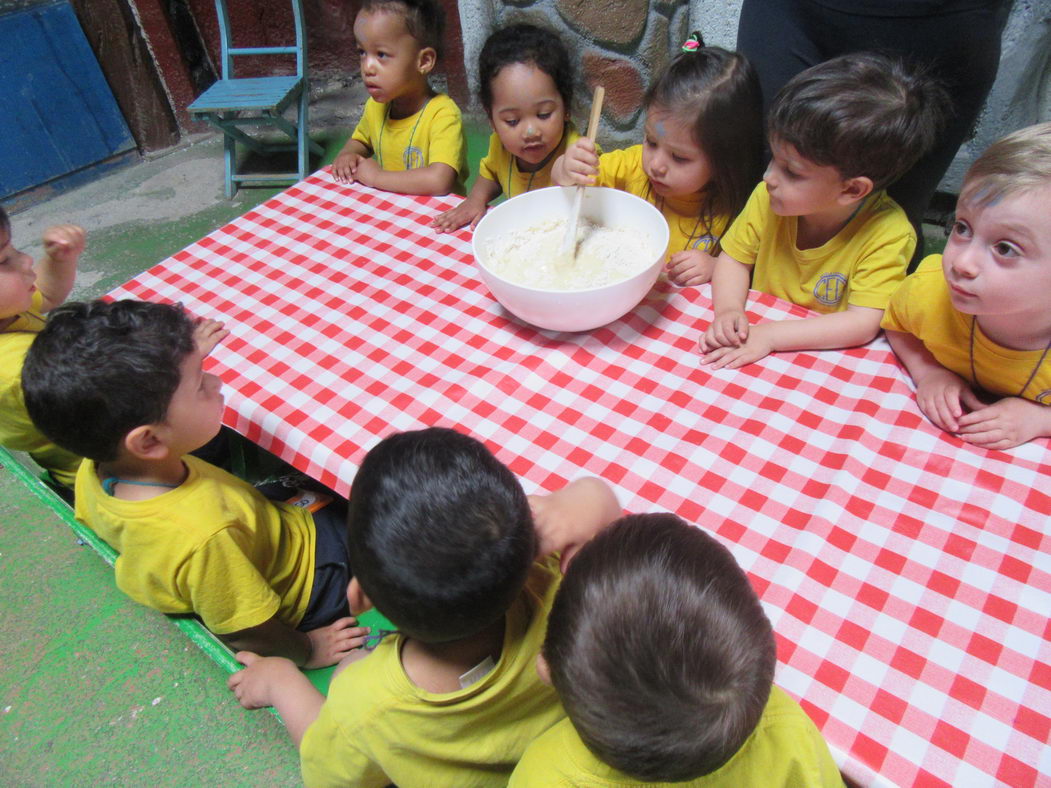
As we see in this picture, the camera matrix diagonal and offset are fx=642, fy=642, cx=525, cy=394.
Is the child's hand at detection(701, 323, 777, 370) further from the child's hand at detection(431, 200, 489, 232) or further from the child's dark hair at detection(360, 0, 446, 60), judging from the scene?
the child's dark hair at detection(360, 0, 446, 60)

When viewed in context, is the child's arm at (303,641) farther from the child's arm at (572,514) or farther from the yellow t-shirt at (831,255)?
the yellow t-shirt at (831,255)

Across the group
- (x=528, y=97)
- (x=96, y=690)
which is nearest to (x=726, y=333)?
(x=528, y=97)

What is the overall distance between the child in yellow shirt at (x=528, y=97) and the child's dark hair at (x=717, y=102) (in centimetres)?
40

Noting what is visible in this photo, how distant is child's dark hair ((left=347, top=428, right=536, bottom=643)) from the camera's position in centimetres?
71

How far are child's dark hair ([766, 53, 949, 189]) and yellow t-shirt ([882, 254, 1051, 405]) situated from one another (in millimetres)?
224

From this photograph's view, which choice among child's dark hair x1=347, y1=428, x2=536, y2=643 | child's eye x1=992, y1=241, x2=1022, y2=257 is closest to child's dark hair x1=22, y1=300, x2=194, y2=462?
child's dark hair x1=347, y1=428, x2=536, y2=643

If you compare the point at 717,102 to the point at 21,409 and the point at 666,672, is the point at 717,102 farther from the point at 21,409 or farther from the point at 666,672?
the point at 21,409

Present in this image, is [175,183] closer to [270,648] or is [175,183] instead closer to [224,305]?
[224,305]

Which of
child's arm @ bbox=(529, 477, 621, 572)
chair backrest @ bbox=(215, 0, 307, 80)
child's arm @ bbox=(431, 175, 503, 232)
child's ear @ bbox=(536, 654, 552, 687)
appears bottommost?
child's arm @ bbox=(529, 477, 621, 572)

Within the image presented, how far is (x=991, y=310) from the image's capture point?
Answer: 98 cm

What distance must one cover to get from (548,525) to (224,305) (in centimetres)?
96

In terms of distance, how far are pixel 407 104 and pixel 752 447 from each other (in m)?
1.84

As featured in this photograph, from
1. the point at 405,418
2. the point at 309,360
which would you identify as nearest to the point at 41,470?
the point at 309,360

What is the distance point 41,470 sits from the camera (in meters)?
1.46
